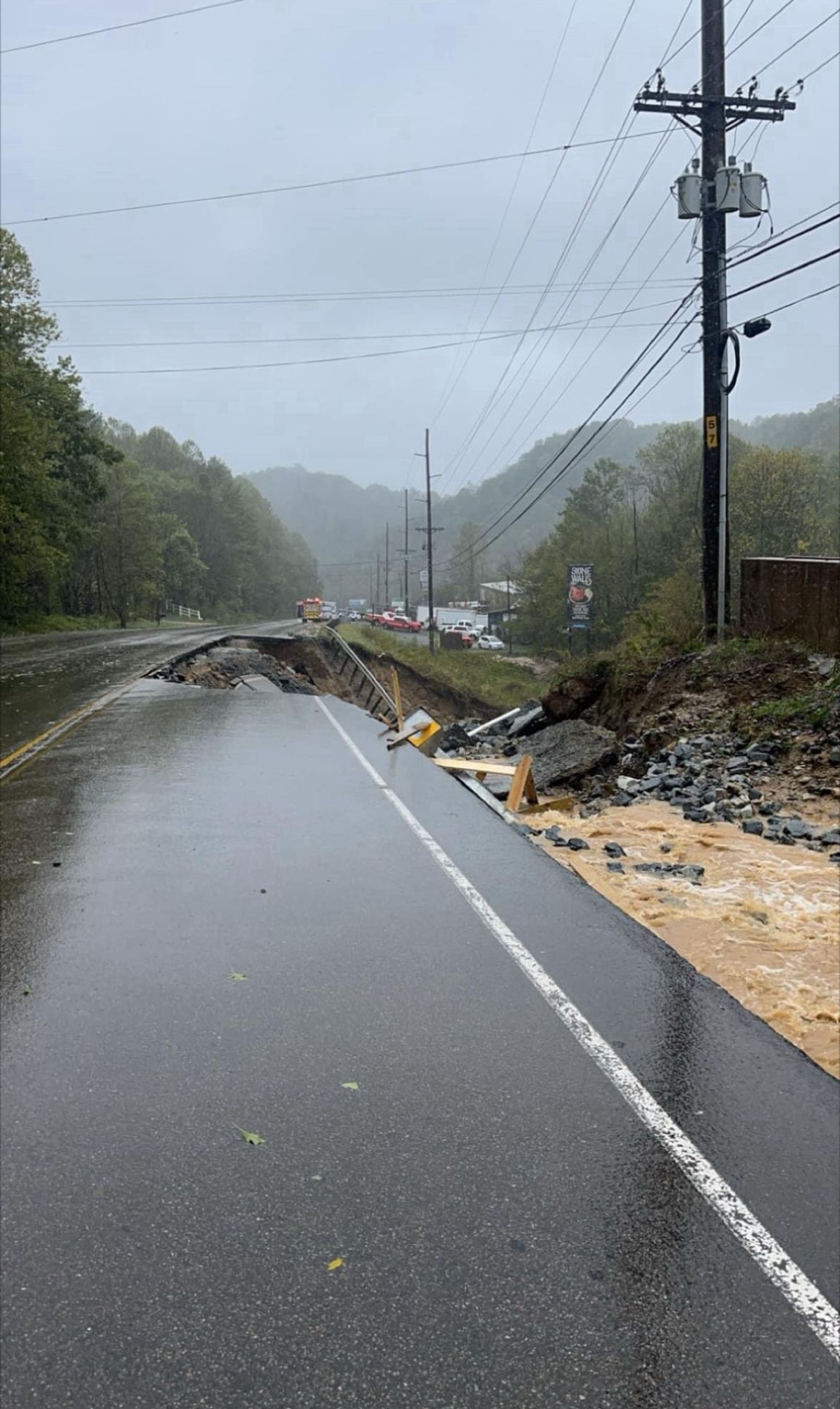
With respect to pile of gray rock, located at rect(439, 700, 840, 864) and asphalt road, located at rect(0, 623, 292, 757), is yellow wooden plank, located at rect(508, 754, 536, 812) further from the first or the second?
asphalt road, located at rect(0, 623, 292, 757)

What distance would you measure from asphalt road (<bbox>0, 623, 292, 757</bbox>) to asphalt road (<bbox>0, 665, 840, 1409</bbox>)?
26.5 feet

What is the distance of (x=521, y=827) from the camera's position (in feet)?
34.2

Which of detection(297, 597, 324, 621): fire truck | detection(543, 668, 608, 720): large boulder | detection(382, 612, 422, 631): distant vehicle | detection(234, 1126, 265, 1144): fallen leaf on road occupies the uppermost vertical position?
detection(297, 597, 324, 621): fire truck

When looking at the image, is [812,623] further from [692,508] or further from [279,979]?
[692,508]

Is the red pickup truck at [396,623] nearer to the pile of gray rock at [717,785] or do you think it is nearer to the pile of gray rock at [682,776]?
the pile of gray rock at [682,776]

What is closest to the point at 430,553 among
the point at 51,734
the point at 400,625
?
the point at 400,625

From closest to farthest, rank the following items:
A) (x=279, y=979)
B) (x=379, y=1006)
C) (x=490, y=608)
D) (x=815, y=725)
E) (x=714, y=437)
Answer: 1. (x=379, y=1006)
2. (x=279, y=979)
3. (x=815, y=725)
4. (x=714, y=437)
5. (x=490, y=608)

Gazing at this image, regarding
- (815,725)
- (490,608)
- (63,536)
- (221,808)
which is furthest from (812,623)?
(490,608)

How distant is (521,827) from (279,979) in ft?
17.0

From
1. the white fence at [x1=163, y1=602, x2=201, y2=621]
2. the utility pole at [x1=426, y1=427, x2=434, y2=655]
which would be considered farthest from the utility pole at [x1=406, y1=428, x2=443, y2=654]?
the white fence at [x1=163, y1=602, x2=201, y2=621]

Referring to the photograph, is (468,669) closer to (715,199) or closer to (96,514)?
(96,514)

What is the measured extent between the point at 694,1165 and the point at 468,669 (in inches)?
2104

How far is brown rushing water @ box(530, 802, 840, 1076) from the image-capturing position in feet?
18.2

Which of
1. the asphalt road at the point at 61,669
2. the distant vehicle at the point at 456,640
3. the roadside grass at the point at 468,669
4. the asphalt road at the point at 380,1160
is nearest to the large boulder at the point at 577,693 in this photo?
the asphalt road at the point at 61,669
